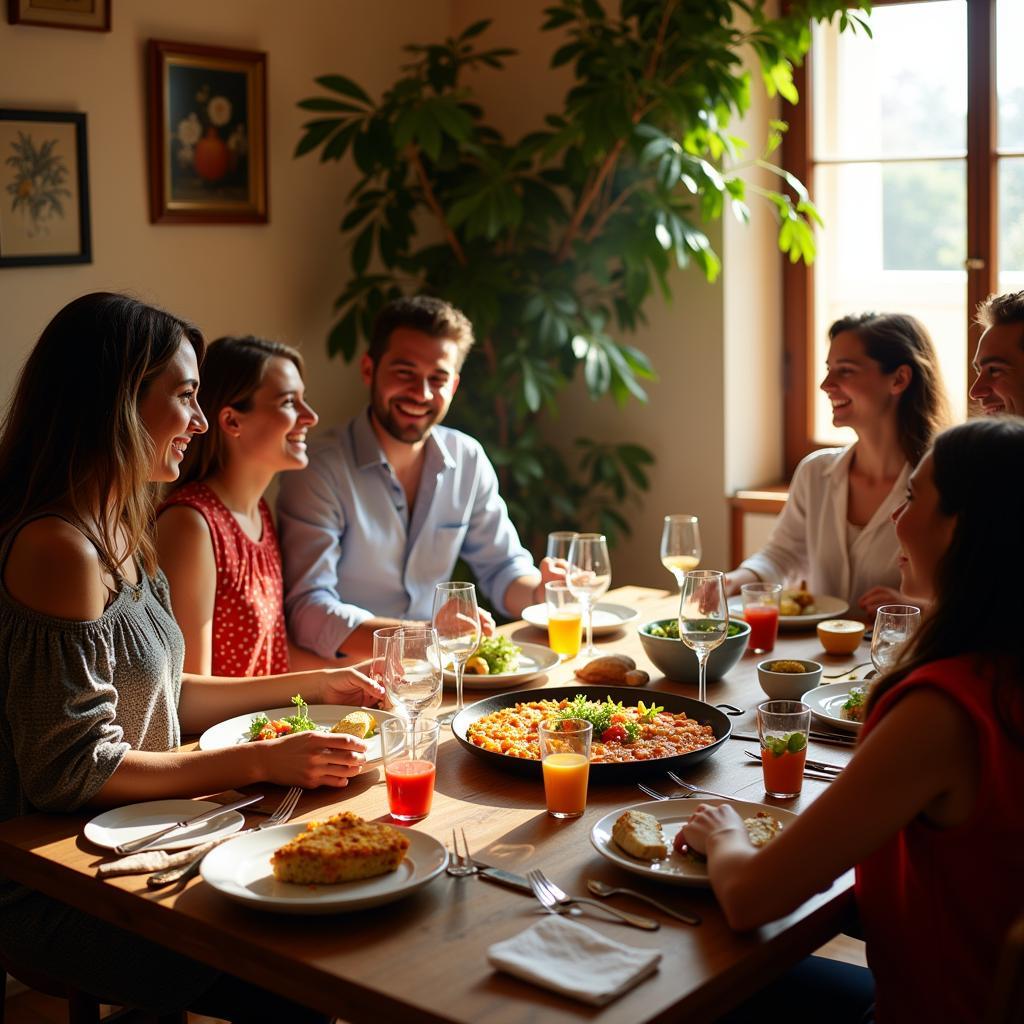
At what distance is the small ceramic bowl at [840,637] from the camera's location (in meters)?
2.38

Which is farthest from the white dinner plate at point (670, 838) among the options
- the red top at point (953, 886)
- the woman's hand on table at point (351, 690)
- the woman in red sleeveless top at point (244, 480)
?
the woman in red sleeveless top at point (244, 480)

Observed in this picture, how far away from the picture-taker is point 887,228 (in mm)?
4039

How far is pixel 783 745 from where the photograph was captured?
5.57ft

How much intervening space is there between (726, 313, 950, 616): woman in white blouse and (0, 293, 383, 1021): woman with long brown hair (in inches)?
56.6

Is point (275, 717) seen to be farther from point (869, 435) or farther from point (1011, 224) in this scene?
point (1011, 224)

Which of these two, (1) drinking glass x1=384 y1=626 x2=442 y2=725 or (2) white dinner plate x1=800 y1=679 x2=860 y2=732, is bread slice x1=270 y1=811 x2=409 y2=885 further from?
(2) white dinner plate x1=800 y1=679 x2=860 y2=732

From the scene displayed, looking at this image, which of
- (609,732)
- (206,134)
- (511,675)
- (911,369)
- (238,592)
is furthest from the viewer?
(206,134)

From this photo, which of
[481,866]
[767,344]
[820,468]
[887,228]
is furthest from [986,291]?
[481,866]

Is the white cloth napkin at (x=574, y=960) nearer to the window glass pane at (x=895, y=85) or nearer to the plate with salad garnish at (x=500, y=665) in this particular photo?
the plate with salad garnish at (x=500, y=665)

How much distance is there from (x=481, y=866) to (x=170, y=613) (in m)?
0.75

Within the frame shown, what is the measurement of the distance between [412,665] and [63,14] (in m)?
2.26

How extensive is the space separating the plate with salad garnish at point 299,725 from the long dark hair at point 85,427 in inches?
11.9

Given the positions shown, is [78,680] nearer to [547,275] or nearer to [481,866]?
[481,866]

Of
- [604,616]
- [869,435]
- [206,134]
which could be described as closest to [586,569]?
[604,616]
